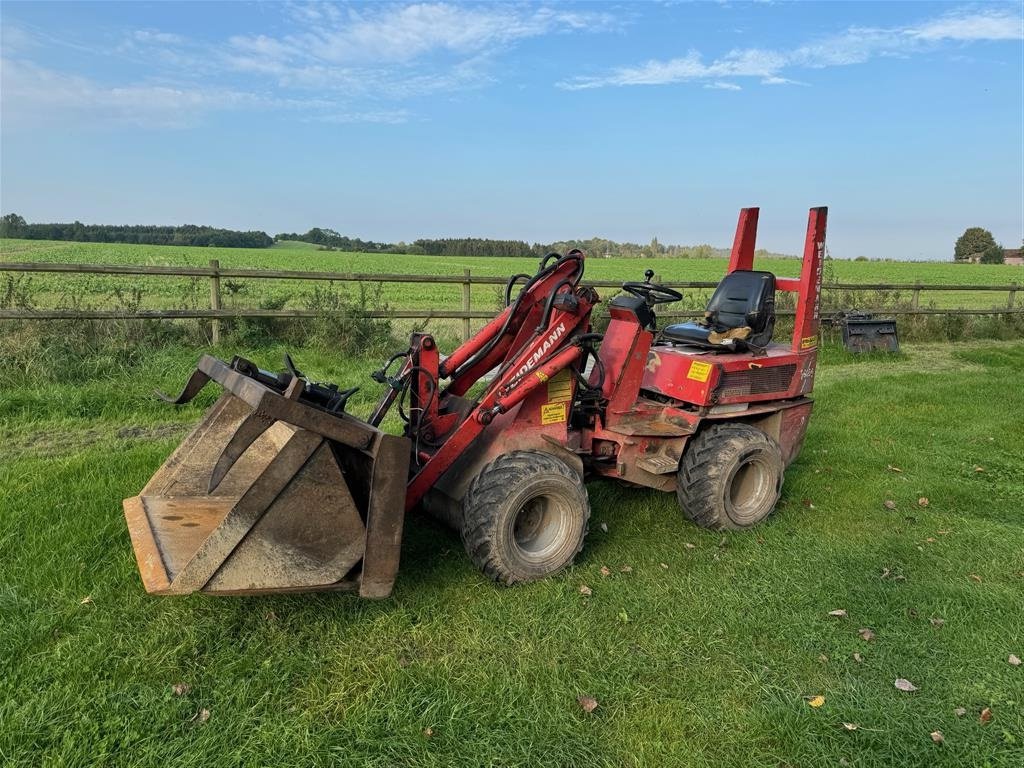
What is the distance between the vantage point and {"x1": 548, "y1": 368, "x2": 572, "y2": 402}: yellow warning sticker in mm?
4445

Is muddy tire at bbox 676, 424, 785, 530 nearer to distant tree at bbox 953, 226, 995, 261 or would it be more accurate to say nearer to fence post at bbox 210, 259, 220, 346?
fence post at bbox 210, 259, 220, 346

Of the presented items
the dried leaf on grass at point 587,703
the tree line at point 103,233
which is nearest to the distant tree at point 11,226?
the tree line at point 103,233

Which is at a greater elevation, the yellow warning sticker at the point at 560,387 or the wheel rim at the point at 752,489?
the yellow warning sticker at the point at 560,387

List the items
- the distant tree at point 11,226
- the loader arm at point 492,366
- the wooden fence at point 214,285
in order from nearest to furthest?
the loader arm at point 492,366, the wooden fence at point 214,285, the distant tree at point 11,226

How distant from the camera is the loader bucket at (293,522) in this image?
3014mm

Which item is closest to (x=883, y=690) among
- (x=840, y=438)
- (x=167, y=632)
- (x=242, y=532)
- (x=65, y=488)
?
(x=242, y=532)

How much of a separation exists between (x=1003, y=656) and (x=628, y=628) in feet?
6.16

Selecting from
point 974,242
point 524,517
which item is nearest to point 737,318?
point 524,517

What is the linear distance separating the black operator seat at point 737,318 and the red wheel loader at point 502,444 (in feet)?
0.05

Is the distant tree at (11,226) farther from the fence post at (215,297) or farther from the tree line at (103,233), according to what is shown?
the fence post at (215,297)

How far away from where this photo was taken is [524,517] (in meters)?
4.32

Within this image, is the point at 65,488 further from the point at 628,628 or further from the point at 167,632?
the point at 628,628

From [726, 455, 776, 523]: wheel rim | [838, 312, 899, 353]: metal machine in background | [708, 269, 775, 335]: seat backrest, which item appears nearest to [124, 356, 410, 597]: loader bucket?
[726, 455, 776, 523]: wheel rim

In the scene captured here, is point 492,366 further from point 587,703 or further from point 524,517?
point 587,703
